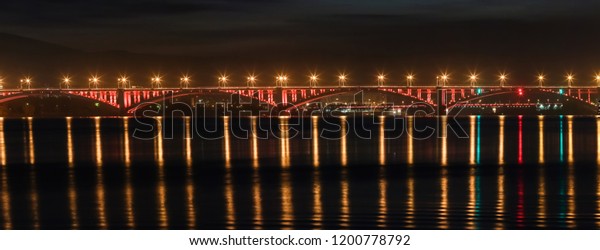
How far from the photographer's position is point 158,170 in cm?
2161

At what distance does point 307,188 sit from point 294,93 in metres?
70.5

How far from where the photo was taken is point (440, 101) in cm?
8606

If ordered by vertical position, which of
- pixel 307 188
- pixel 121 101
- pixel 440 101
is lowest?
pixel 307 188

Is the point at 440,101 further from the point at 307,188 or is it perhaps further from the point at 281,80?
the point at 307,188

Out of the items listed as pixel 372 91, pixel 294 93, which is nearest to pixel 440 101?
pixel 372 91

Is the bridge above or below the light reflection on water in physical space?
above

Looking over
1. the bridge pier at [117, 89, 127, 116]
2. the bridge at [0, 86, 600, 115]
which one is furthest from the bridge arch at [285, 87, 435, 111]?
the bridge pier at [117, 89, 127, 116]

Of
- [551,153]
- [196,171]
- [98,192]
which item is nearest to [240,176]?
[196,171]

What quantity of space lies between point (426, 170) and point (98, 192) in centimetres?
807

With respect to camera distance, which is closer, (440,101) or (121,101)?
(440,101)

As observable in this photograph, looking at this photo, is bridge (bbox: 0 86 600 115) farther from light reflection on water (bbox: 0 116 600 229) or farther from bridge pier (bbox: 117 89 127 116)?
light reflection on water (bbox: 0 116 600 229)

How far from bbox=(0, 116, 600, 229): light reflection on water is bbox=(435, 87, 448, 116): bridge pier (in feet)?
183

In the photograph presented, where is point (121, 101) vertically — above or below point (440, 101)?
above

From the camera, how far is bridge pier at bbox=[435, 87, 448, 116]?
8530 centimetres
